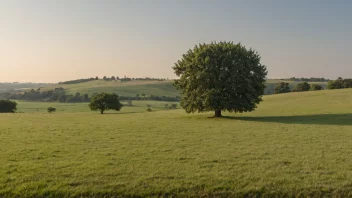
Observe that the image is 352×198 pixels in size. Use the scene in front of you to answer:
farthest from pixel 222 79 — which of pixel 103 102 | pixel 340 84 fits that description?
pixel 340 84

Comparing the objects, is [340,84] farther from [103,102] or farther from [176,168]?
[176,168]

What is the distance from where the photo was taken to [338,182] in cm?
1125

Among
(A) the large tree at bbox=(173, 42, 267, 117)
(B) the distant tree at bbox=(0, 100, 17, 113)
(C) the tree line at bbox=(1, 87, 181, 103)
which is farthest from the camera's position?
(C) the tree line at bbox=(1, 87, 181, 103)

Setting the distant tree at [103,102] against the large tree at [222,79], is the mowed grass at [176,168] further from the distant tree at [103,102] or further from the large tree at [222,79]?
the distant tree at [103,102]

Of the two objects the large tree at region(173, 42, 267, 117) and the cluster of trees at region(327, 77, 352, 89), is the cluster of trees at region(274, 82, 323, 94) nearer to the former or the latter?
the cluster of trees at region(327, 77, 352, 89)

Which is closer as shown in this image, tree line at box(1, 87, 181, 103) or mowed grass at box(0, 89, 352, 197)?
mowed grass at box(0, 89, 352, 197)

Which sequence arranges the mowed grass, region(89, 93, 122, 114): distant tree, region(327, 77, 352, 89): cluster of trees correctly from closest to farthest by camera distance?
the mowed grass < region(89, 93, 122, 114): distant tree < region(327, 77, 352, 89): cluster of trees

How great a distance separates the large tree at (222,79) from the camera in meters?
39.8

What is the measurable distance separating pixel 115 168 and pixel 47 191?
10.3ft

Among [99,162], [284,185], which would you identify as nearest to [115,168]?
[99,162]

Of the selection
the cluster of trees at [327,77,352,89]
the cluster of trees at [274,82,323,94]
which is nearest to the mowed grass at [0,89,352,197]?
the cluster of trees at [327,77,352,89]

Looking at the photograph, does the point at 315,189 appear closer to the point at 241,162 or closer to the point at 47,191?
the point at 241,162

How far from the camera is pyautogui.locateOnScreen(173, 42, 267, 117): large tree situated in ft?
131

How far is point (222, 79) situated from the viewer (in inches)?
1607
